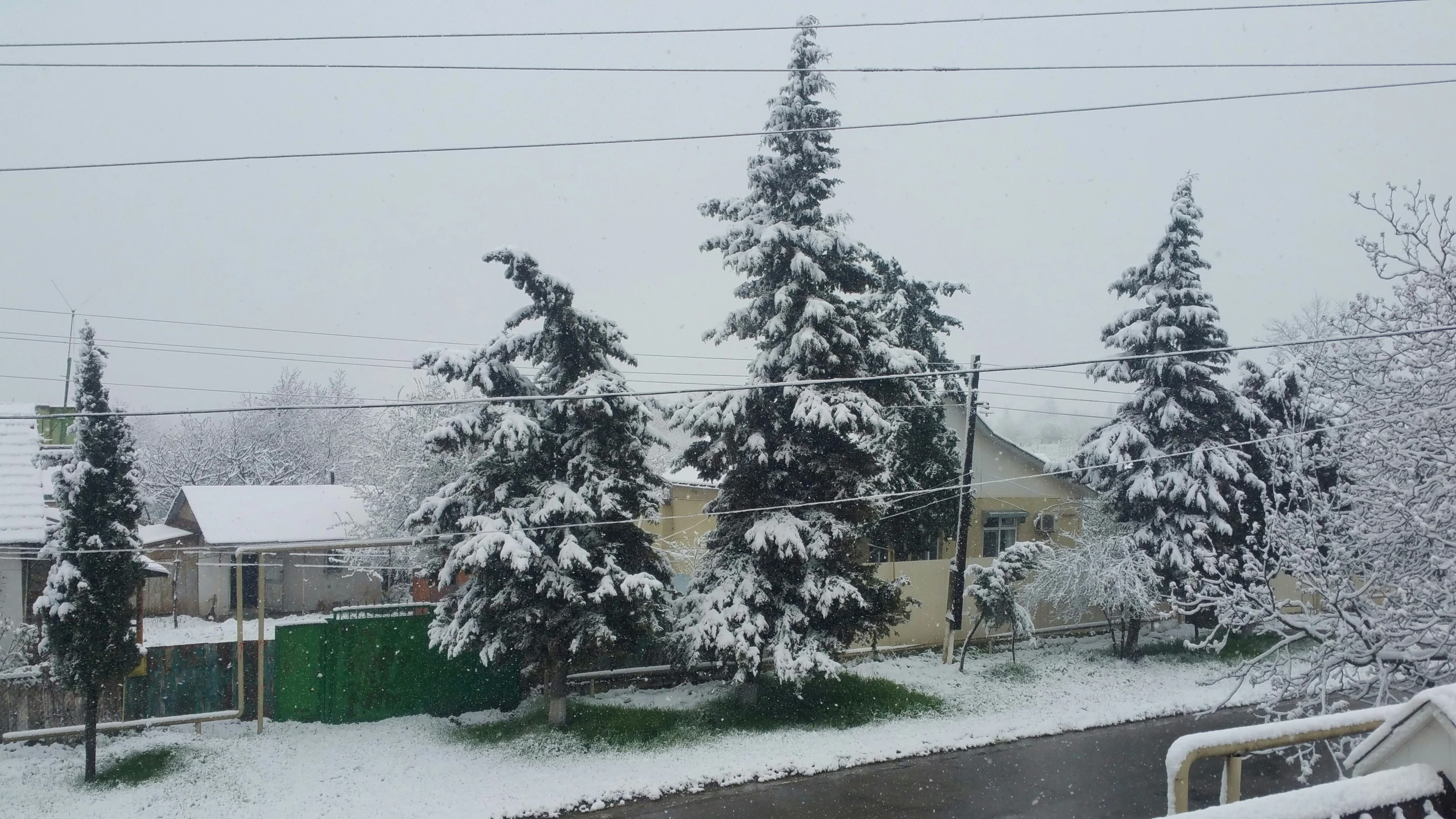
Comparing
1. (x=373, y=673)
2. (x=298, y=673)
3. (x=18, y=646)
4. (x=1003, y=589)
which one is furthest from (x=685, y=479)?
(x=18, y=646)

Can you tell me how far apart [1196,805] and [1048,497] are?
1377cm

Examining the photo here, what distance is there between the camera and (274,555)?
28.4 meters

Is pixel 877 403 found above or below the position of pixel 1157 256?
below

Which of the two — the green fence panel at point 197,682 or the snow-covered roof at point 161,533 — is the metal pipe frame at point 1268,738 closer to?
the green fence panel at point 197,682

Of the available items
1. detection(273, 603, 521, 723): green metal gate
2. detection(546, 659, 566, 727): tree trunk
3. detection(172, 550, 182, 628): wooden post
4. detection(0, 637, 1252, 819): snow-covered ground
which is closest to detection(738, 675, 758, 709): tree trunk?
detection(0, 637, 1252, 819): snow-covered ground

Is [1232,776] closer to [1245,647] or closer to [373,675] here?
[373,675]

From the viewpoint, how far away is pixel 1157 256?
18.7 meters

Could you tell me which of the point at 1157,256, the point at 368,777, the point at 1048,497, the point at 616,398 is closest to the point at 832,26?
the point at 616,398

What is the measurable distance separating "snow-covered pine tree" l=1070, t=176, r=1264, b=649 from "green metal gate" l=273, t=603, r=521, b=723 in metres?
11.9

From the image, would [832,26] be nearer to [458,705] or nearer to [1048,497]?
[458,705]

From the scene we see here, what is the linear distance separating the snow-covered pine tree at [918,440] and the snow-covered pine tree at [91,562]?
42.9 ft

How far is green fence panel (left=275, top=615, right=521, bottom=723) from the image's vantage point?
1347 centimetres

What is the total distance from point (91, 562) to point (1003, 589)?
14.3 meters

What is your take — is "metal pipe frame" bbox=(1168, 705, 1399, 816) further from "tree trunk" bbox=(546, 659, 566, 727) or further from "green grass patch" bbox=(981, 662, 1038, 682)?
"green grass patch" bbox=(981, 662, 1038, 682)
